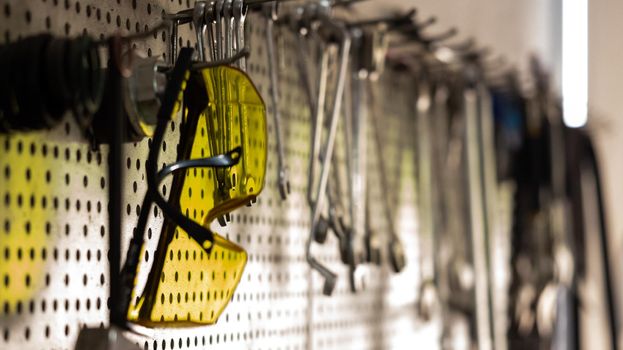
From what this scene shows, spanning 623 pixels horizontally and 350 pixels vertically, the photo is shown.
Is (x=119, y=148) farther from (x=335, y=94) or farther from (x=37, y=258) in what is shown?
(x=335, y=94)

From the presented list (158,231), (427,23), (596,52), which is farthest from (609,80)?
(158,231)

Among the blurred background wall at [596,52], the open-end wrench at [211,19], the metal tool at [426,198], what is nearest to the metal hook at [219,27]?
the open-end wrench at [211,19]

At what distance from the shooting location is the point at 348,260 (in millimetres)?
1527

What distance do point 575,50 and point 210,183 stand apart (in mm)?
2542

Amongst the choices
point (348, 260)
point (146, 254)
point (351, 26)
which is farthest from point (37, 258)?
point (351, 26)

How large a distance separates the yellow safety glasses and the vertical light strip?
2290mm

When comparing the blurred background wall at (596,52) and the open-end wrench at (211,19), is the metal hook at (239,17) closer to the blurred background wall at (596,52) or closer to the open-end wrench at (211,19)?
the open-end wrench at (211,19)

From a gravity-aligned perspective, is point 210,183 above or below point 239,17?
below

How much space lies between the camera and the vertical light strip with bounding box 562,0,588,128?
3.32 m

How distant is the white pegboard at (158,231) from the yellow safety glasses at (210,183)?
8 centimetres

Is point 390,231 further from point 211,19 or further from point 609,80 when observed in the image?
point 609,80

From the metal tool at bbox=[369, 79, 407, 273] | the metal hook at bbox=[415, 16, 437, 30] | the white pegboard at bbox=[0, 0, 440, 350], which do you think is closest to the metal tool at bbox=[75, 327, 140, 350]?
the white pegboard at bbox=[0, 0, 440, 350]

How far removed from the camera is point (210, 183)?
3.77ft

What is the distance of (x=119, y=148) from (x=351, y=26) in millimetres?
691
